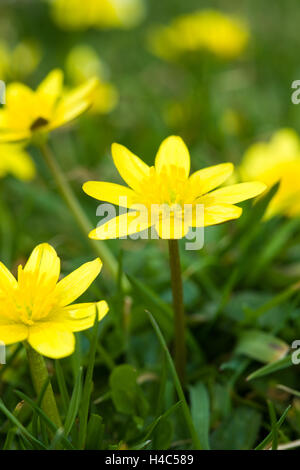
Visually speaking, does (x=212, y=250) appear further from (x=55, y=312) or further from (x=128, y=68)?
(x=128, y=68)

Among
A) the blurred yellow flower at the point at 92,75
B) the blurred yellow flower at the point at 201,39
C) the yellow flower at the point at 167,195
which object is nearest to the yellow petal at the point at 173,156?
the yellow flower at the point at 167,195

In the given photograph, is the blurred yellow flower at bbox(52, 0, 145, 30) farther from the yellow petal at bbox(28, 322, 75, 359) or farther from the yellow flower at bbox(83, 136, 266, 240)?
the yellow petal at bbox(28, 322, 75, 359)

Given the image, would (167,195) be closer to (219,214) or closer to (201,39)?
(219,214)

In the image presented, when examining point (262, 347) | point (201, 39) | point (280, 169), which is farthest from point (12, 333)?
point (201, 39)

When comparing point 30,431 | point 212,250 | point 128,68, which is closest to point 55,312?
point 30,431

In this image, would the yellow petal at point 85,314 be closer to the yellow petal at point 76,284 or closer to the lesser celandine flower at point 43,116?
the yellow petal at point 76,284

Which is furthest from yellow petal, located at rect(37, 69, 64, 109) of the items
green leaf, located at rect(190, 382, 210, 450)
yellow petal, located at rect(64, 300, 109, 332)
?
green leaf, located at rect(190, 382, 210, 450)

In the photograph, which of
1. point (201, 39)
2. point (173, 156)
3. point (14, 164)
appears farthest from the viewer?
point (201, 39)
